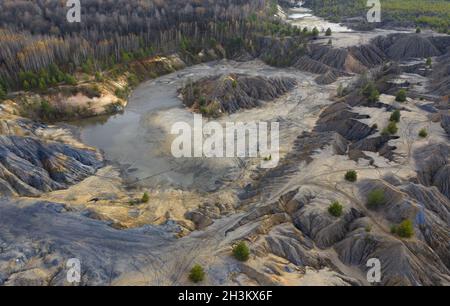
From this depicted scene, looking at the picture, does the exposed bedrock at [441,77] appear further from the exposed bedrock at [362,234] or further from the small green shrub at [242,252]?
the small green shrub at [242,252]

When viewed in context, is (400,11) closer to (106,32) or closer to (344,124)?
(344,124)

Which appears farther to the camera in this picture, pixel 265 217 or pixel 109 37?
pixel 109 37

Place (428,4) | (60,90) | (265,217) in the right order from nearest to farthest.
Answer: 1. (265,217)
2. (60,90)
3. (428,4)

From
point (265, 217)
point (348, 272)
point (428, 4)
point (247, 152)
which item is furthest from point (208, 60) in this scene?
point (428, 4)

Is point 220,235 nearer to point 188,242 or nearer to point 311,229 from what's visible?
point 188,242

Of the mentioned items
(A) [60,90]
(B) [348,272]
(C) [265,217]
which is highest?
(A) [60,90]

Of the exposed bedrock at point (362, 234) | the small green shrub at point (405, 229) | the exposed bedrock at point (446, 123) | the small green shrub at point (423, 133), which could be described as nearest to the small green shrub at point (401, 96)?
the exposed bedrock at point (446, 123)

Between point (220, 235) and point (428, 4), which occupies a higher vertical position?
point (428, 4)

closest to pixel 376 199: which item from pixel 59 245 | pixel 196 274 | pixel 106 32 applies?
pixel 196 274
